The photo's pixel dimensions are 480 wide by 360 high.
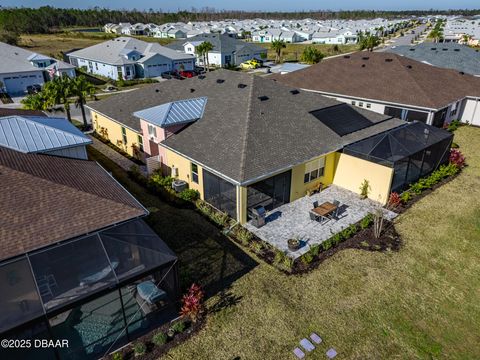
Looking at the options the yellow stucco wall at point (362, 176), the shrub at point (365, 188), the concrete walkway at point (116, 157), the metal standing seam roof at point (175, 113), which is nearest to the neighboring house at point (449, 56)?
the yellow stucco wall at point (362, 176)

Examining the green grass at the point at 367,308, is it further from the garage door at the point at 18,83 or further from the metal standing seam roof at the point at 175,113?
the garage door at the point at 18,83

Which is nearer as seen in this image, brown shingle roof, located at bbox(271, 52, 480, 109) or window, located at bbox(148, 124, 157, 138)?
window, located at bbox(148, 124, 157, 138)

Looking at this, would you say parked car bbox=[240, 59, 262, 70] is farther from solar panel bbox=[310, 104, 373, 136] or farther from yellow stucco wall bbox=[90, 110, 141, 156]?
solar panel bbox=[310, 104, 373, 136]

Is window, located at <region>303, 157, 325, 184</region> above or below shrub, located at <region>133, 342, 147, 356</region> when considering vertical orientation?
above

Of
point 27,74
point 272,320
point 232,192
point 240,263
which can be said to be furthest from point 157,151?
point 27,74

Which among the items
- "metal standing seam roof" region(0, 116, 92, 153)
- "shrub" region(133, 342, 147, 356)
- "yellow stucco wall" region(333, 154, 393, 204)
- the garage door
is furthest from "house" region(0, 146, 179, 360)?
the garage door

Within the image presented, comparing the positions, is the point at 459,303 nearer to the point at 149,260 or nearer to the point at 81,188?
the point at 149,260

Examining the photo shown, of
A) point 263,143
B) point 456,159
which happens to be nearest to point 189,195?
point 263,143
